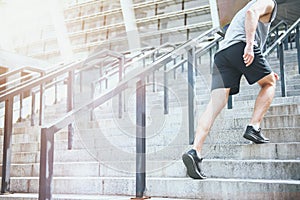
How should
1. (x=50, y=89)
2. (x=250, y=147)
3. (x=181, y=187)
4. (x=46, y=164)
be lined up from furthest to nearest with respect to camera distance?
(x=50, y=89)
(x=250, y=147)
(x=181, y=187)
(x=46, y=164)

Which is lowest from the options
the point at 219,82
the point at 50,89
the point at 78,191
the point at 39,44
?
the point at 78,191

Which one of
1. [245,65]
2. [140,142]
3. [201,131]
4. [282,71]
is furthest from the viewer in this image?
[282,71]

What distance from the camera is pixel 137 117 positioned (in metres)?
2.67

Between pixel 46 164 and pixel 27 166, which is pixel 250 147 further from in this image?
pixel 27 166

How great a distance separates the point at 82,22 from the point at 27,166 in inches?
494

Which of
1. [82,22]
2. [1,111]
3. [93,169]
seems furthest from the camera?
[82,22]

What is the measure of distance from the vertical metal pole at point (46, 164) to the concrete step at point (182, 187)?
887mm

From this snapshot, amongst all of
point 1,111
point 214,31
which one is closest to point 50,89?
point 1,111

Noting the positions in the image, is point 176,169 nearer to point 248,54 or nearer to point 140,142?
point 140,142

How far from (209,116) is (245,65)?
46 centimetres

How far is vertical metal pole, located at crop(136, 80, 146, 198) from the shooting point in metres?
2.59

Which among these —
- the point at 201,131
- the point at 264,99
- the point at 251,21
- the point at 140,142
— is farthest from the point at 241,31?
the point at 140,142

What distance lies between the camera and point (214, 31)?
4355 millimetres

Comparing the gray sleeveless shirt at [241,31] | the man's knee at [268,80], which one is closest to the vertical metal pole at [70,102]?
the gray sleeveless shirt at [241,31]
